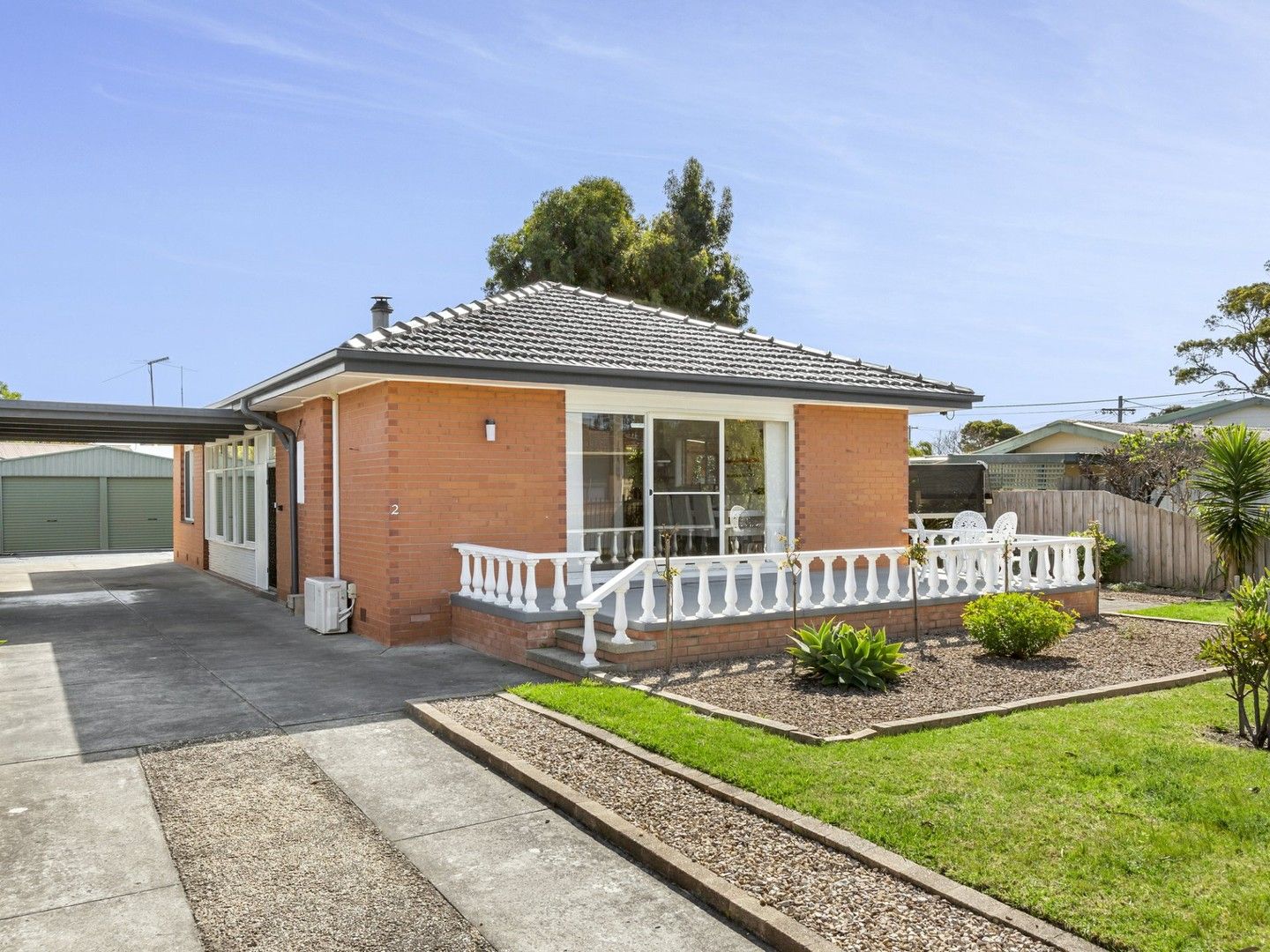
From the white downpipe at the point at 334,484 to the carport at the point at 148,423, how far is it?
1.55 m

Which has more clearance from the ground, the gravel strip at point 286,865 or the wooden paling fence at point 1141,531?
the wooden paling fence at point 1141,531

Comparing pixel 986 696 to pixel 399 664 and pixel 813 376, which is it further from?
pixel 813 376

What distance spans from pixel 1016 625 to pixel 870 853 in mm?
5010

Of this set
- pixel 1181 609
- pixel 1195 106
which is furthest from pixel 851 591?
pixel 1195 106

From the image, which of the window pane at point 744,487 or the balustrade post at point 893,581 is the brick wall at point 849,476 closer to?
the window pane at point 744,487

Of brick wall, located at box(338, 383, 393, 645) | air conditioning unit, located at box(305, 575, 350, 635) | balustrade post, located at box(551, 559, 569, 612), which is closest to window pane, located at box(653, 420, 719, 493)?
balustrade post, located at box(551, 559, 569, 612)

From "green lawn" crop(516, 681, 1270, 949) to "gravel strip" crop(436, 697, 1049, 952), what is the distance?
242 millimetres

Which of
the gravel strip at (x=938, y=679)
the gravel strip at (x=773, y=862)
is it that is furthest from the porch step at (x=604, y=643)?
the gravel strip at (x=773, y=862)

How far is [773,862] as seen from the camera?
427cm

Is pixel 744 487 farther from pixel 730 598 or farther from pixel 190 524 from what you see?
pixel 190 524

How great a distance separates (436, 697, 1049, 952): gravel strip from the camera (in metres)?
3.58

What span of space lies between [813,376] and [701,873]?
9435mm

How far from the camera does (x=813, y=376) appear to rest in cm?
1281

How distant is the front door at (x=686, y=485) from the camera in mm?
11914
